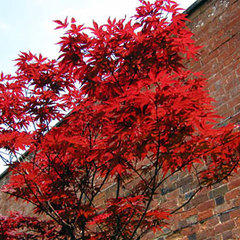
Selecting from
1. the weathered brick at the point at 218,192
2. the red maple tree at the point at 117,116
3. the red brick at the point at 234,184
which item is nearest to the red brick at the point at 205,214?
the weathered brick at the point at 218,192

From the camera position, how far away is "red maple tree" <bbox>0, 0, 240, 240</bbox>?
121 inches

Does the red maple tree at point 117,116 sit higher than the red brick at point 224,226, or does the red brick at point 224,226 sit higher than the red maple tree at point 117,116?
the red maple tree at point 117,116

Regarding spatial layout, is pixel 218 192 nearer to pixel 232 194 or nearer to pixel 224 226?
pixel 232 194

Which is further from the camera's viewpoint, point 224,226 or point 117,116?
point 224,226

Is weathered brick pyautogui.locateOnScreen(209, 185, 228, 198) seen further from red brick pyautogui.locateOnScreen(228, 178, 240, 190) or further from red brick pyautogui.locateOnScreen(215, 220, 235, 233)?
red brick pyautogui.locateOnScreen(215, 220, 235, 233)

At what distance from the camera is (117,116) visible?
323cm

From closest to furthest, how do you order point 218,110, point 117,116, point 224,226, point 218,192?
point 117,116 < point 224,226 < point 218,192 < point 218,110

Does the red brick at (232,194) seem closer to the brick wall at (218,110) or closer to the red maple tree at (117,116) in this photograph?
the brick wall at (218,110)

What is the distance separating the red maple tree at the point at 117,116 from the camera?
3.07 m

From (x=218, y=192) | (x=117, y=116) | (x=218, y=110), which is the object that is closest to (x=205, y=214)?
(x=218, y=192)

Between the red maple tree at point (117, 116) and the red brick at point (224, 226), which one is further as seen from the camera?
the red brick at point (224, 226)

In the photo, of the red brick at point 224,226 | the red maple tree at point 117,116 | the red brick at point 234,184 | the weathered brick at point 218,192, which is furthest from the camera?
the weathered brick at point 218,192

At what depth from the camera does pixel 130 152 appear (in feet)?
10.8

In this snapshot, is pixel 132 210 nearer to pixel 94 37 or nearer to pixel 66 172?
pixel 66 172
